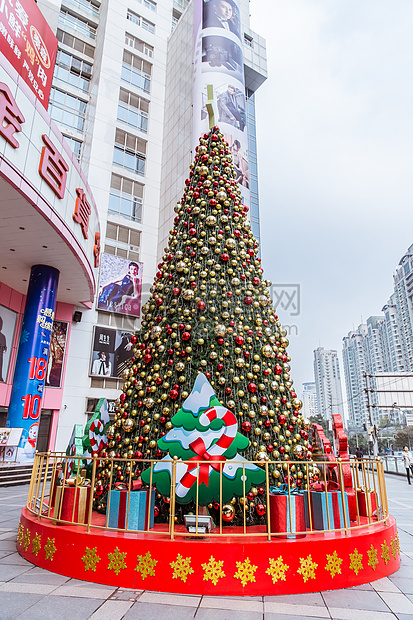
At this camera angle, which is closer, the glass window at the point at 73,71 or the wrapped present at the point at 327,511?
the wrapped present at the point at 327,511

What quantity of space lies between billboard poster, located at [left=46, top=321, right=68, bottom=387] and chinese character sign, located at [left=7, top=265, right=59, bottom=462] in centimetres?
433

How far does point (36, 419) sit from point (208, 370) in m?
11.3

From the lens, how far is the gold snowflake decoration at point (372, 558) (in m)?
3.65

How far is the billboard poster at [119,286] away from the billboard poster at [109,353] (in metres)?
1.33

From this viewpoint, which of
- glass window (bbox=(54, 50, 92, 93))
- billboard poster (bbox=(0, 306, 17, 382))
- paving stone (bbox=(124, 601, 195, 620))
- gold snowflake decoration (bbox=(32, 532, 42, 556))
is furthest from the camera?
glass window (bbox=(54, 50, 92, 93))

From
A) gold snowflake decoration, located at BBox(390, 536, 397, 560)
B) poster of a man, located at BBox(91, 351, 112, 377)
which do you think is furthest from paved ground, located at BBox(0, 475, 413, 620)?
poster of a man, located at BBox(91, 351, 112, 377)

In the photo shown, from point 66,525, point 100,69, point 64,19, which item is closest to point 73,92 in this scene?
point 100,69

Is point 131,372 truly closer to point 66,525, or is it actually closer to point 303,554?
point 66,525

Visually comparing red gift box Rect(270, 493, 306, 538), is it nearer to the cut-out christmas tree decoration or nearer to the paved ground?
the cut-out christmas tree decoration

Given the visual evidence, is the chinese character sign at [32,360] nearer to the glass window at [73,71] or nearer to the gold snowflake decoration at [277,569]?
the gold snowflake decoration at [277,569]

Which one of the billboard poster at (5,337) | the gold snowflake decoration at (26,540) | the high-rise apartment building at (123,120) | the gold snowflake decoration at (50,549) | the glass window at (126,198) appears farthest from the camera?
the glass window at (126,198)

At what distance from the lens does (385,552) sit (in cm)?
386

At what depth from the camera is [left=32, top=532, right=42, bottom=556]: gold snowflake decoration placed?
394 centimetres

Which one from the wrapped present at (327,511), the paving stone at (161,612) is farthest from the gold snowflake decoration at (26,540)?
the wrapped present at (327,511)
